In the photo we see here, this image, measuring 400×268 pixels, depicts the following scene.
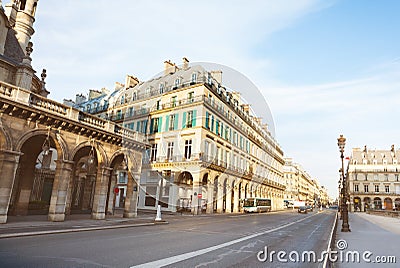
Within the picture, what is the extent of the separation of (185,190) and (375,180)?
72421 millimetres

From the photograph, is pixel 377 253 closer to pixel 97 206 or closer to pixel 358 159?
pixel 97 206

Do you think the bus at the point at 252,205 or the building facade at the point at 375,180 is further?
the building facade at the point at 375,180

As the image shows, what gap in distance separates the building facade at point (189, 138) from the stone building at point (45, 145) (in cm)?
1081

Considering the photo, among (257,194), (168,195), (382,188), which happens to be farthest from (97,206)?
(382,188)

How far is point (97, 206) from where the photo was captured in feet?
56.5

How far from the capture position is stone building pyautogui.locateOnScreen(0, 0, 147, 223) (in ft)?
41.8

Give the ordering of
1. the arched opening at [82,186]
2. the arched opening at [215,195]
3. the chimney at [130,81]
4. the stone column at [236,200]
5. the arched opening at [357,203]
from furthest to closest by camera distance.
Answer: the arched opening at [357,203]
the chimney at [130,81]
the stone column at [236,200]
the arched opening at [215,195]
the arched opening at [82,186]

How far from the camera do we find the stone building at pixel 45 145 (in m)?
12.7

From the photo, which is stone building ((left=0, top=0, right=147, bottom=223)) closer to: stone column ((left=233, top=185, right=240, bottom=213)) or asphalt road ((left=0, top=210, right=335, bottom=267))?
asphalt road ((left=0, top=210, right=335, bottom=267))

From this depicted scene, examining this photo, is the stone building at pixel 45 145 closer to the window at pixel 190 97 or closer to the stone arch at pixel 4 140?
the stone arch at pixel 4 140

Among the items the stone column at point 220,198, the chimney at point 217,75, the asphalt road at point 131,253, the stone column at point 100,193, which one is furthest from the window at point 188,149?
the asphalt road at point 131,253

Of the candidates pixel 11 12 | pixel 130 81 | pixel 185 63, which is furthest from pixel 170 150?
pixel 11 12

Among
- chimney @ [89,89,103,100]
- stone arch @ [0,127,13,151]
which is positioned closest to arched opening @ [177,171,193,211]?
stone arch @ [0,127,13,151]

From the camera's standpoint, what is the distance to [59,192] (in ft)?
49.0
